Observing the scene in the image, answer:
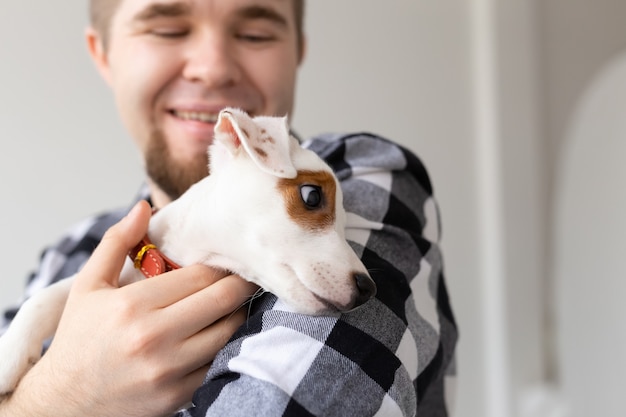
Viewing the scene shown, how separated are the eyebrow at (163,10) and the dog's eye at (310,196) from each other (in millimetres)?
411

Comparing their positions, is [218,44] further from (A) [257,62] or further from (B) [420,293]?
(B) [420,293]

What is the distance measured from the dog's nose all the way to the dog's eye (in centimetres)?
9

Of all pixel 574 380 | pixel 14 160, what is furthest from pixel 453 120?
pixel 14 160

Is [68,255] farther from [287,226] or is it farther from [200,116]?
[287,226]

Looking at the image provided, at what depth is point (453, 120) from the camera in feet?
5.86

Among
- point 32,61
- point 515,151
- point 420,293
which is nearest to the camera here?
point 420,293

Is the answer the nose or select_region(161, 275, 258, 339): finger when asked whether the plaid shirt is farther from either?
the nose

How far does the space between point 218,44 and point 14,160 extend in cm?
86

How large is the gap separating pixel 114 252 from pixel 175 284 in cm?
10

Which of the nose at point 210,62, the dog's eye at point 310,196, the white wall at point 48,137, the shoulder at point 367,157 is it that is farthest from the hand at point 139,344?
the white wall at point 48,137

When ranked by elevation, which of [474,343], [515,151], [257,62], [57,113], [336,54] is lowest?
[474,343]

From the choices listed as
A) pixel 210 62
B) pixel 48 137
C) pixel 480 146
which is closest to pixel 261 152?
pixel 210 62

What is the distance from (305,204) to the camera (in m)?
0.60

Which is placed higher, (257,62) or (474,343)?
(257,62)
